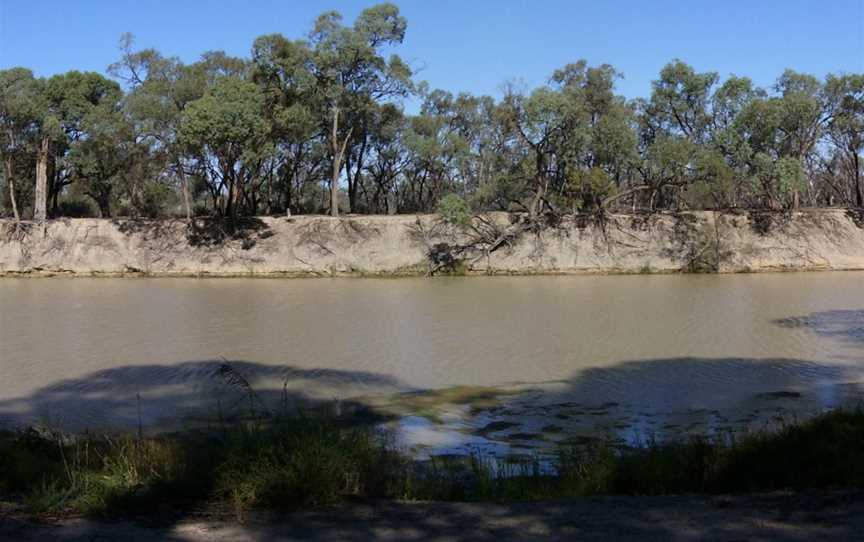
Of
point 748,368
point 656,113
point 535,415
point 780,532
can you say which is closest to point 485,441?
point 535,415

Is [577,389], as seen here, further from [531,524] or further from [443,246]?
[443,246]

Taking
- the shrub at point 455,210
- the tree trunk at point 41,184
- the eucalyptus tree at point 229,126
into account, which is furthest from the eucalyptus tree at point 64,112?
the shrub at point 455,210

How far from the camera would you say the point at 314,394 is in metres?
11.9

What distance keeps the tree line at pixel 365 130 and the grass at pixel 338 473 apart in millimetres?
27485

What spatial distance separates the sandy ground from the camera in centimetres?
480

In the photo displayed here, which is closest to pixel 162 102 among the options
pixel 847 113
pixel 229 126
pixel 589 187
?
pixel 229 126

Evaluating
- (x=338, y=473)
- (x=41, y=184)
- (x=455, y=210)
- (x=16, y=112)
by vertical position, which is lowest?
(x=338, y=473)

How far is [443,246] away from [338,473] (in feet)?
96.9

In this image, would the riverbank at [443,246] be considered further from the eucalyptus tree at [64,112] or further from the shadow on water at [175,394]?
the shadow on water at [175,394]

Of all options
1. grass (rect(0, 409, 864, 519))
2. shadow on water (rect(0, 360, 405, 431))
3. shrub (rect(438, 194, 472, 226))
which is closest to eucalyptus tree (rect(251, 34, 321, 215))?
shrub (rect(438, 194, 472, 226))

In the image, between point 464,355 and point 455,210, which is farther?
point 455,210

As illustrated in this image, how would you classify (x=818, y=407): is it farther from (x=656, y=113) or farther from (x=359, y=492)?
(x=656, y=113)

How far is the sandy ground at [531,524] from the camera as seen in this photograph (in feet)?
15.7

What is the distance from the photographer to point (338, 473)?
5.93m
